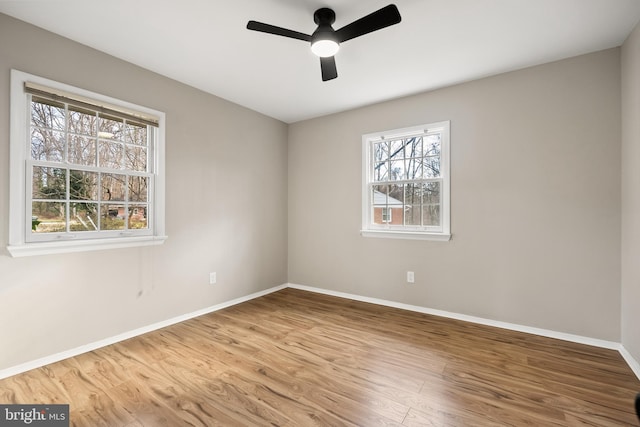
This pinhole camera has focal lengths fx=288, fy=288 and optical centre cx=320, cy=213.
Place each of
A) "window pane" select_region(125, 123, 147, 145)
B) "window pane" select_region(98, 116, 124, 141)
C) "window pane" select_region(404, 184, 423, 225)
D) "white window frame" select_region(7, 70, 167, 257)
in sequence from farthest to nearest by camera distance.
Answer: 1. "window pane" select_region(404, 184, 423, 225)
2. "window pane" select_region(125, 123, 147, 145)
3. "window pane" select_region(98, 116, 124, 141)
4. "white window frame" select_region(7, 70, 167, 257)

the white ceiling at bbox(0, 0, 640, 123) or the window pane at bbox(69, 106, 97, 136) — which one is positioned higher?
the white ceiling at bbox(0, 0, 640, 123)

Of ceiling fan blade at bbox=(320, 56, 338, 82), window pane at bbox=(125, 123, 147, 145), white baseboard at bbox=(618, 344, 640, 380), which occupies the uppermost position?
ceiling fan blade at bbox=(320, 56, 338, 82)

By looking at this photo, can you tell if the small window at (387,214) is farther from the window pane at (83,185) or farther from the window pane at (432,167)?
the window pane at (83,185)

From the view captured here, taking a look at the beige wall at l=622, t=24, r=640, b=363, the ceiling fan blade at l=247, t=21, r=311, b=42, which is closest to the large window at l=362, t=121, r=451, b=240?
the beige wall at l=622, t=24, r=640, b=363

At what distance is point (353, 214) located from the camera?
13.1 feet

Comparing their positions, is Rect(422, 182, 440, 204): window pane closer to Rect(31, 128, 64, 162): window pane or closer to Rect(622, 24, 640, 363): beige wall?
Rect(622, 24, 640, 363): beige wall

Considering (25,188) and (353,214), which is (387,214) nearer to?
(353,214)

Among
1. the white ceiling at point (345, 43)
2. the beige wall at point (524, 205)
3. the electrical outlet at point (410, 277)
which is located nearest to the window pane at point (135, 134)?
the white ceiling at point (345, 43)

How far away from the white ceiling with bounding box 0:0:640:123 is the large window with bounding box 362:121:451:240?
25.0 inches

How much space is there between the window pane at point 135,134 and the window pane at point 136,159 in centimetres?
6

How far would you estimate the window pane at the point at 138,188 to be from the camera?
2879mm

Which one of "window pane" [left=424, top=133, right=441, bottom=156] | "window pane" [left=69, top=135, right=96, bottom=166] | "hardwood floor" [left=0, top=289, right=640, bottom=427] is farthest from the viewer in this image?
"window pane" [left=424, top=133, right=441, bottom=156]

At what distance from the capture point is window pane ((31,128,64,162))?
7.44ft

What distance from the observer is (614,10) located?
2.03 meters
